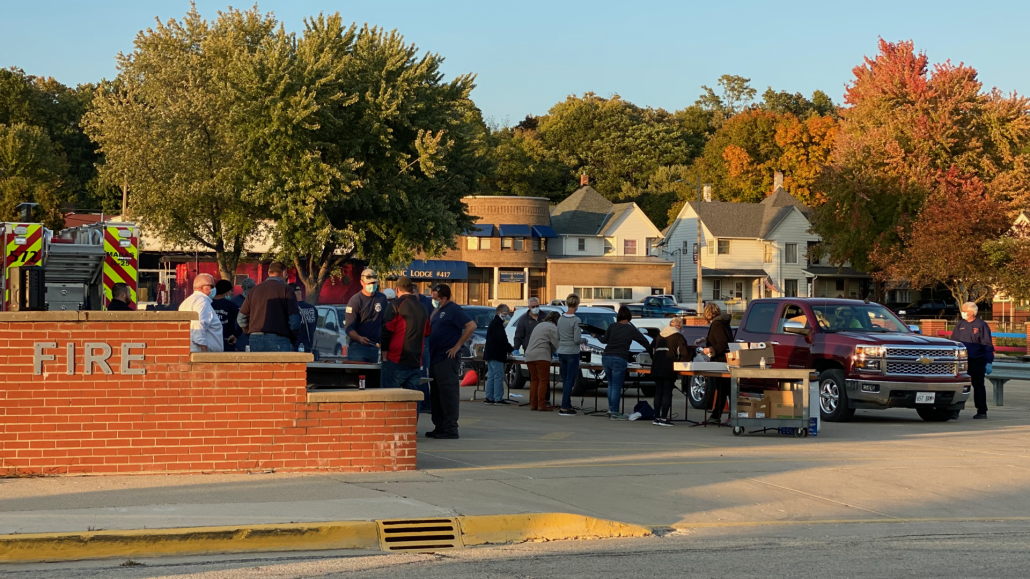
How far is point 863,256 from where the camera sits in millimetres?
62344

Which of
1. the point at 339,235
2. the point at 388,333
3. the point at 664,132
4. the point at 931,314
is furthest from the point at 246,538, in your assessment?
the point at 664,132

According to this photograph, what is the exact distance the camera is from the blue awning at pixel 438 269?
73625 millimetres

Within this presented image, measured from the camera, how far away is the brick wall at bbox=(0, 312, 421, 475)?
10.5 metres

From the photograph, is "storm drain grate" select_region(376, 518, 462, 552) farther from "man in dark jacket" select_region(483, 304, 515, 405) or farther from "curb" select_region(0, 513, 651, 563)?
"man in dark jacket" select_region(483, 304, 515, 405)

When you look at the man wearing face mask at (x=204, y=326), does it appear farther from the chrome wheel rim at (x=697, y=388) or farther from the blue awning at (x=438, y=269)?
the blue awning at (x=438, y=269)

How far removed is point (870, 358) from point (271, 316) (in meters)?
9.62

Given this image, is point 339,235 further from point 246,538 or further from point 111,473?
point 246,538

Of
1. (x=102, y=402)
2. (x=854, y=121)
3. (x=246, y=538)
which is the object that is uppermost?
(x=854, y=121)

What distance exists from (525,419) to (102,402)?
328 inches

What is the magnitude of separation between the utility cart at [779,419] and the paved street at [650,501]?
58 cm

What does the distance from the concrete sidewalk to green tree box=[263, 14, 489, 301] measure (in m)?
24.1

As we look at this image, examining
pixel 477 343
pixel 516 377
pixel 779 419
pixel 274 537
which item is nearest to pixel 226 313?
pixel 274 537

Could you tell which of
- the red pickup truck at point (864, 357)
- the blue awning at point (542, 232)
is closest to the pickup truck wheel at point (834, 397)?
the red pickup truck at point (864, 357)

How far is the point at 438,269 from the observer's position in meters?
73.9
